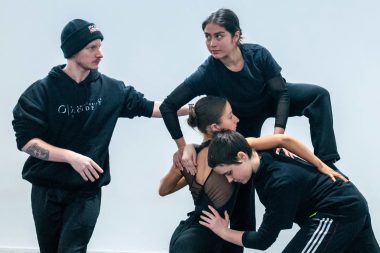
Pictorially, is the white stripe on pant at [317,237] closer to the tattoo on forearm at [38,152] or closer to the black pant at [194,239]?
the black pant at [194,239]

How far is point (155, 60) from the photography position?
373cm

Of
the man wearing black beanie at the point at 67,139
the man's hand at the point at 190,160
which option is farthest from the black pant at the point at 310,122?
the man wearing black beanie at the point at 67,139

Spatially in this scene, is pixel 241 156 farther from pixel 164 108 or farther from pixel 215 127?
pixel 164 108

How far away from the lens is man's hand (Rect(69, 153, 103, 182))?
2.40m

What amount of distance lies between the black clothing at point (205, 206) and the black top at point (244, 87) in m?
0.26

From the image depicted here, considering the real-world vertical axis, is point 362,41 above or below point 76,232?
above

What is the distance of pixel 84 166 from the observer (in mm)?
2396

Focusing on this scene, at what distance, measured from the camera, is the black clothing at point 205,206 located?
2338mm

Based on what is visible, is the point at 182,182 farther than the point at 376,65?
No

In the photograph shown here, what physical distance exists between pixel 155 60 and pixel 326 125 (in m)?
1.48

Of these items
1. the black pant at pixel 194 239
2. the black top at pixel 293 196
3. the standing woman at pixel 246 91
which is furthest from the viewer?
the standing woman at pixel 246 91

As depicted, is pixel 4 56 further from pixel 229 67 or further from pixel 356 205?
pixel 356 205

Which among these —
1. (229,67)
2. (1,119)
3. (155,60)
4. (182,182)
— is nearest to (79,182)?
(182,182)

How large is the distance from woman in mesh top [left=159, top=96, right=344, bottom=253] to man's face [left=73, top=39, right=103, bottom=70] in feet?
1.62
